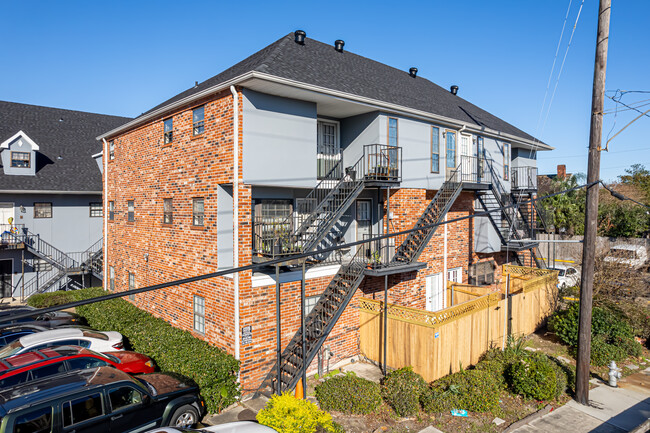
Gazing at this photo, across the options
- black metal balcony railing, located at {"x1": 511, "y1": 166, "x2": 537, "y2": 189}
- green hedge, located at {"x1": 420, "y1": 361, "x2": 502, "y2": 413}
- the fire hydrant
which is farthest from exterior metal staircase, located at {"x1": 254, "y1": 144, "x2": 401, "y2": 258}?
black metal balcony railing, located at {"x1": 511, "y1": 166, "x2": 537, "y2": 189}

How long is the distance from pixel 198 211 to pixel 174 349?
4.28 m

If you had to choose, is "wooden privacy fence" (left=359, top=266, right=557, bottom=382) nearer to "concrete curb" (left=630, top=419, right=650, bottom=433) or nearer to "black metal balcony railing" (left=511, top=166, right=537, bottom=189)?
"concrete curb" (left=630, top=419, right=650, bottom=433)

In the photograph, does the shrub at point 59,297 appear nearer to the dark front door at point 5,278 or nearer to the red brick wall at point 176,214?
the red brick wall at point 176,214

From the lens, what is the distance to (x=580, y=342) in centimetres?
1132

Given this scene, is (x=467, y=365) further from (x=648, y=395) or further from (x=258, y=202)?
(x=258, y=202)

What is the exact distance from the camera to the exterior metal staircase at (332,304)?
1124 cm

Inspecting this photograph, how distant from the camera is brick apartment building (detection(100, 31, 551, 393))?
11430 mm

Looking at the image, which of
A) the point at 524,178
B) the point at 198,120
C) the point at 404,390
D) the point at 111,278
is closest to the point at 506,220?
the point at 524,178

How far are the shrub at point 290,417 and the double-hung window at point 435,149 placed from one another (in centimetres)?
1167

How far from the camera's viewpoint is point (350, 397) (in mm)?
10484

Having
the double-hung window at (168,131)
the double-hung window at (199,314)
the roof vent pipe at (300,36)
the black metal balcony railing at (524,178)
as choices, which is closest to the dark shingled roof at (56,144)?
the double-hung window at (168,131)

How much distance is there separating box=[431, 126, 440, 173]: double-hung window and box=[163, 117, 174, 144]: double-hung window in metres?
10.2

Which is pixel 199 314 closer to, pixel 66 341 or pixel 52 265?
pixel 66 341

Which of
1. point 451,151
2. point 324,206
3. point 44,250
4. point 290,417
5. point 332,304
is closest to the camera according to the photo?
point 290,417
